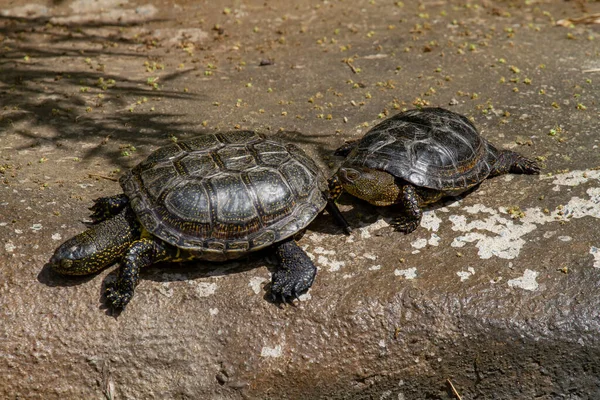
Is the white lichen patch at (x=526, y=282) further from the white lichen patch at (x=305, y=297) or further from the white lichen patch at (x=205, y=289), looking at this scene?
the white lichen patch at (x=205, y=289)

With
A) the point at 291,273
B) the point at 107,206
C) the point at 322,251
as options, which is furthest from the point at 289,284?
the point at 107,206

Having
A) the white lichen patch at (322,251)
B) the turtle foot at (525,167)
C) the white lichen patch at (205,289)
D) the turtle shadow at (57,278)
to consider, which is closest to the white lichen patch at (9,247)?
the turtle shadow at (57,278)

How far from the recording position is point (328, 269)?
505 cm

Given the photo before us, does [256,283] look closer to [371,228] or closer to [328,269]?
[328,269]

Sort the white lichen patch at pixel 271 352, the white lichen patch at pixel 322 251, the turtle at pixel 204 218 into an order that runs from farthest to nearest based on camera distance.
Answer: the white lichen patch at pixel 322 251, the turtle at pixel 204 218, the white lichen patch at pixel 271 352

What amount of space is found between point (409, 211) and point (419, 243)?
30 centimetres

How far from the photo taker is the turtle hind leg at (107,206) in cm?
530

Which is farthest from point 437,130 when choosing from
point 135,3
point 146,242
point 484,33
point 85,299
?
point 135,3

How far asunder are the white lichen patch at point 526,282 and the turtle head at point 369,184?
1.23 meters

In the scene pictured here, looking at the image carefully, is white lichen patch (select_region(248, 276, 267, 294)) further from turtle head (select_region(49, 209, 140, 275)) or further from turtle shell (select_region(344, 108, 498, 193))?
→ turtle shell (select_region(344, 108, 498, 193))

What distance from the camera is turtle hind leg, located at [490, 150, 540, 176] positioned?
5.90 m

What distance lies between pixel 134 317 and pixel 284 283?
1199mm

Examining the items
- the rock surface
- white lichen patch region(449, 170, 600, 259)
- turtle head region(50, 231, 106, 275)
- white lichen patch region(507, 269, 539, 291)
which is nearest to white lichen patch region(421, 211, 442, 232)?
the rock surface

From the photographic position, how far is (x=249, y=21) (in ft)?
31.2
